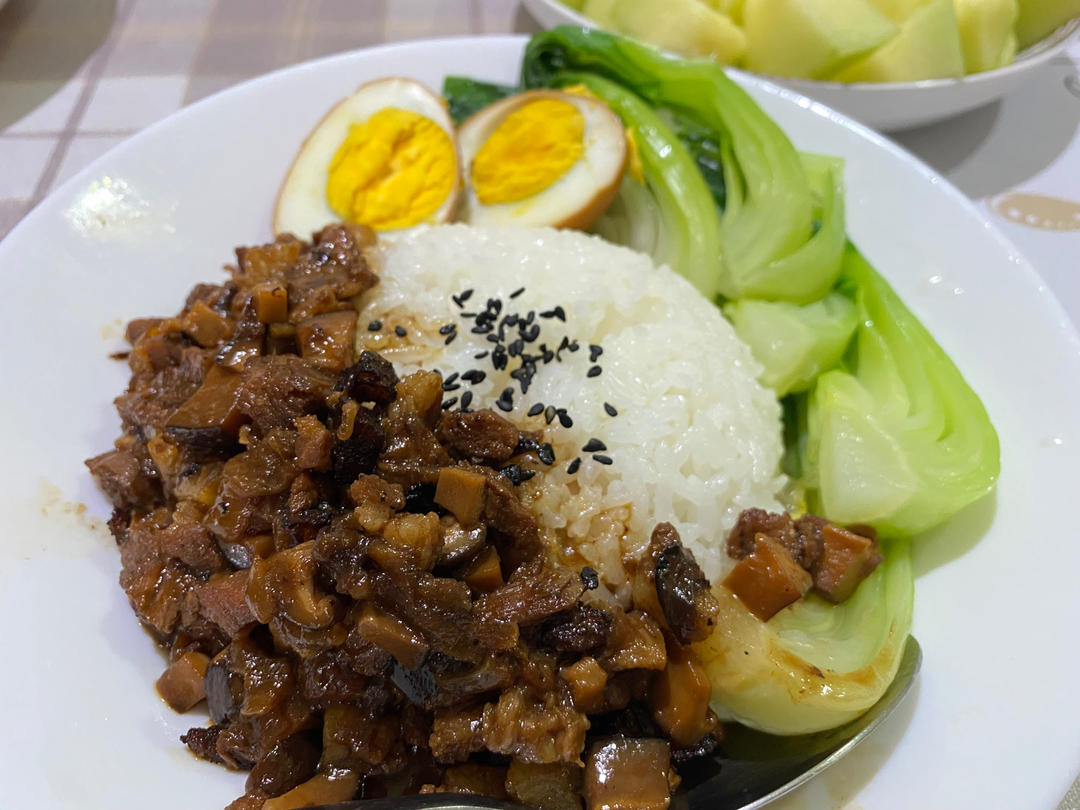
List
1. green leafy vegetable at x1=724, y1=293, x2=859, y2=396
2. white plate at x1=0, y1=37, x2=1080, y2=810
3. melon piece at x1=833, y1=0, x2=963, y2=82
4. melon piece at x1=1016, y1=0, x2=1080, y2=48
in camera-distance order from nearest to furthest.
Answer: white plate at x1=0, y1=37, x2=1080, y2=810
green leafy vegetable at x1=724, y1=293, x2=859, y2=396
melon piece at x1=833, y1=0, x2=963, y2=82
melon piece at x1=1016, y1=0, x2=1080, y2=48

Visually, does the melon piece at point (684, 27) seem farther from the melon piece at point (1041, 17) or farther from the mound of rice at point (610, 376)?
the melon piece at point (1041, 17)

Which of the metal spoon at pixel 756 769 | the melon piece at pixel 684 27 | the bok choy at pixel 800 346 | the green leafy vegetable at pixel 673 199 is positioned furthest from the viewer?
the melon piece at pixel 684 27

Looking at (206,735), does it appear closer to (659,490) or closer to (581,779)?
(581,779)

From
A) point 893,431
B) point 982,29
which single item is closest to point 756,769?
point 893,431

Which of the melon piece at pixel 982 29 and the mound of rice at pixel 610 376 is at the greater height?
the melon piece at pixel 982 29

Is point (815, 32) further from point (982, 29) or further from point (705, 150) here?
point (982, 29)

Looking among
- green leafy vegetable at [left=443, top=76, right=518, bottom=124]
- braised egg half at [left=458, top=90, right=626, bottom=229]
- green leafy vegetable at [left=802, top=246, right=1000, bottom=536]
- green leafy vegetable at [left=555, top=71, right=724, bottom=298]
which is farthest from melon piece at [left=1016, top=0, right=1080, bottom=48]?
green leafy vegetable at [left=443, top=76, right=518, bottom=124]

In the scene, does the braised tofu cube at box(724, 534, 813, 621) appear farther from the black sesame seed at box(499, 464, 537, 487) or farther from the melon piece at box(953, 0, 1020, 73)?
the melon piece at box(953, 0, 1020, 73)

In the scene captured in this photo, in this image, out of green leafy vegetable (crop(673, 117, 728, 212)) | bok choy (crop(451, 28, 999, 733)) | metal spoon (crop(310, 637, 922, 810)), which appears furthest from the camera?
green leafy vegetable (crop(673, 117, 728, 212))

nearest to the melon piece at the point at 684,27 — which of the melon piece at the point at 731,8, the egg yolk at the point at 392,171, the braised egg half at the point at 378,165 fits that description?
the melon piece at the point at 731,8
